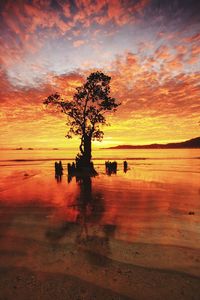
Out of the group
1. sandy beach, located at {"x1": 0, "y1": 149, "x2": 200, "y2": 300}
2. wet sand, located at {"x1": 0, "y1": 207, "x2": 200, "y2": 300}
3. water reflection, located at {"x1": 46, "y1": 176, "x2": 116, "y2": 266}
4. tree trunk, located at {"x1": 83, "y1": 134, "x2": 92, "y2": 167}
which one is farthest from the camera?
tree trunk, located at {"x1": 83, "y1": 134, "x2": 92, "y2": 167}

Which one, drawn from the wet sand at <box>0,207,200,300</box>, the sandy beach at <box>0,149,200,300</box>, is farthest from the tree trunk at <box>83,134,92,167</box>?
the wet sand at <box>0,207,200,300</box>

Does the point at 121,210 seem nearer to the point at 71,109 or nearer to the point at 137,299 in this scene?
the point at 137,299

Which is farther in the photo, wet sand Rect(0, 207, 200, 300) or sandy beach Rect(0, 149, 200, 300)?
sandy beach Rect(0, 149, 200, 300)

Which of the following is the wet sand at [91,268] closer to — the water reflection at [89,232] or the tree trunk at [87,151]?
the water reflection at [89,232]

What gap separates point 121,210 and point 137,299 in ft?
24.6

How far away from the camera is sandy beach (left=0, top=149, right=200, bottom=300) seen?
5.46 meters

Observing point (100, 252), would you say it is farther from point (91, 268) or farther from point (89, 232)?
point (89, 232)

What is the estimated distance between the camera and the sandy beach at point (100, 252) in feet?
17.9

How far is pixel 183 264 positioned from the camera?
6.53 metres

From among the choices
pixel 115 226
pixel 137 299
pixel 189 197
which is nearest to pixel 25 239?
pixel 115 226

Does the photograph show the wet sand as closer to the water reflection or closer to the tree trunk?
the water reflection

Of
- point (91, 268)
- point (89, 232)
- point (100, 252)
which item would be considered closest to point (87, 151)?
point (89, 232)

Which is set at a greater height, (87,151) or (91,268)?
(87,151)

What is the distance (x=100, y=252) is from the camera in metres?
7.30
